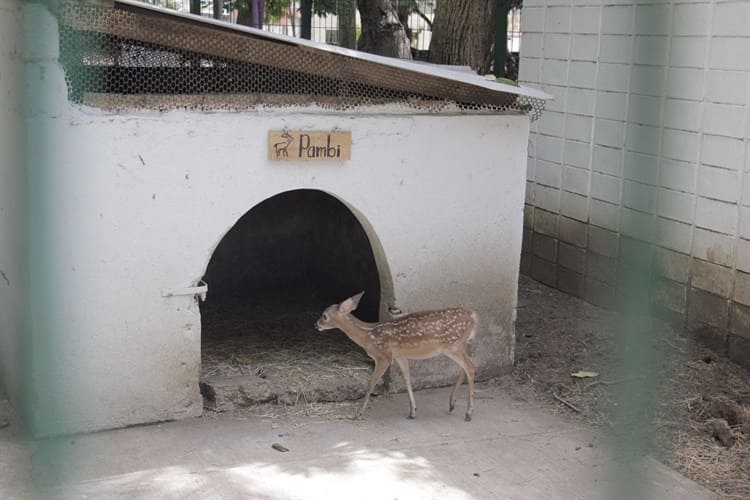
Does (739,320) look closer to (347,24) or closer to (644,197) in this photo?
(644,197)

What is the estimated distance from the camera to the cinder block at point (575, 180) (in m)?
7.78

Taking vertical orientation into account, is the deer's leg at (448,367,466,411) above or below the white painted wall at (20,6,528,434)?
below

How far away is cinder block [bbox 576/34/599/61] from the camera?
7.65 metres

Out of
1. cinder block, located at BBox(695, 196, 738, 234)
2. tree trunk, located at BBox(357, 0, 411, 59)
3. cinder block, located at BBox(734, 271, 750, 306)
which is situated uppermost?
tree trunk, located at BBox(357, 0, 411, 59)

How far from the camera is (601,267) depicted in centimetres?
763

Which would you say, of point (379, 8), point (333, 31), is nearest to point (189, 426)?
point (379, 8)

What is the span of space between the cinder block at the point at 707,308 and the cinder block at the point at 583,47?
6.33ft

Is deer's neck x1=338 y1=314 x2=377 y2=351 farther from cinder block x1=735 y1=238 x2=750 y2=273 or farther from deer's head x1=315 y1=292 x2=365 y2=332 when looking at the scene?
cinder block x1=735 y1=238 x2=750 y2=273

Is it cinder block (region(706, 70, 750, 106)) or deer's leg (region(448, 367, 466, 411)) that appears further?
cinder block (region(706, 70, 750, 106))

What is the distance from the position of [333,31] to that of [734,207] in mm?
6025

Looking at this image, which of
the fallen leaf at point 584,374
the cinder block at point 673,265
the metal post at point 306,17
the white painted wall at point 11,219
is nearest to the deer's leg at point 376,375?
the fallen leaf at point 584,374

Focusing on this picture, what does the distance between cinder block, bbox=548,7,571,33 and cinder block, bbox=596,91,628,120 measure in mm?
668

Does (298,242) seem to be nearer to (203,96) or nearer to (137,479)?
(203,96)

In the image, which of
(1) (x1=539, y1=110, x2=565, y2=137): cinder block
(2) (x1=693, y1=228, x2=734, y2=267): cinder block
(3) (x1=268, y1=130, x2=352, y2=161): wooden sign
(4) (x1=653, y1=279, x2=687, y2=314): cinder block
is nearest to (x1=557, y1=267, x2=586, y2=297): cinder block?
(4) (x1=653, y1=279, x2=687, y2=314): cinder block
